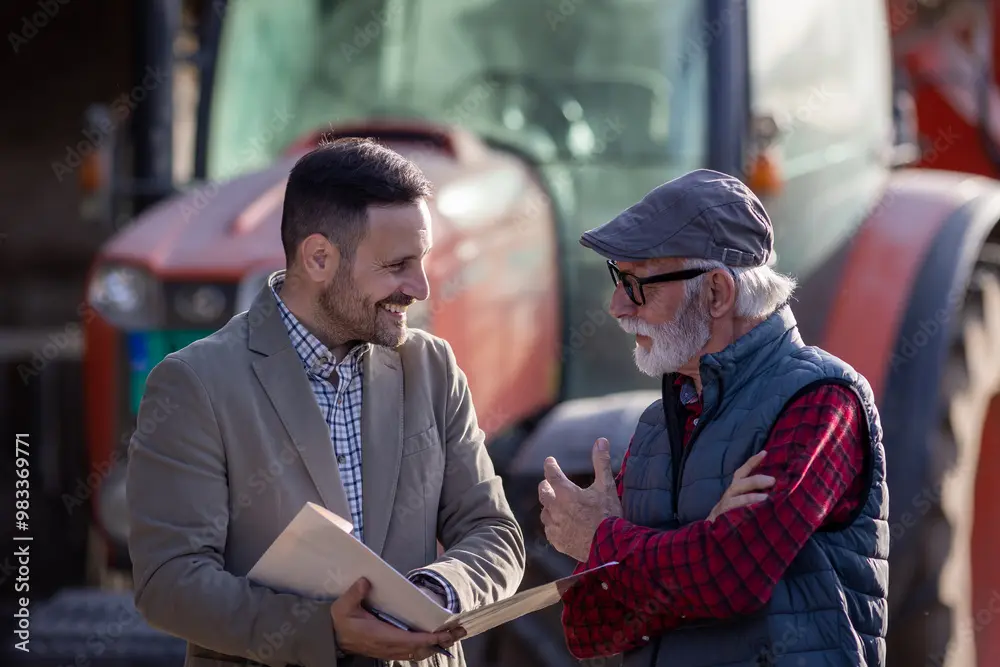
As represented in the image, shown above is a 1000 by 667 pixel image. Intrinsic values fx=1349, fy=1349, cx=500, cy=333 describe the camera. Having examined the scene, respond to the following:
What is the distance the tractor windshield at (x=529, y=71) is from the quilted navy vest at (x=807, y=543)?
2.18 metres

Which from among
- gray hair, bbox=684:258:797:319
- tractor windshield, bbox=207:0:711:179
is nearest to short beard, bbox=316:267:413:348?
gray hair, bbox=684:258:797:319

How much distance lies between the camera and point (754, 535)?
1.92 meters

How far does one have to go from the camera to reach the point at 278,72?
14.7ft

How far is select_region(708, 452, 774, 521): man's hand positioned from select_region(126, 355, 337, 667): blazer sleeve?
60 cm

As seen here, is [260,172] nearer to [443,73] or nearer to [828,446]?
[443,73]

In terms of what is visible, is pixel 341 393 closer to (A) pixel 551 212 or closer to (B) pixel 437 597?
(B) pixel 437 597

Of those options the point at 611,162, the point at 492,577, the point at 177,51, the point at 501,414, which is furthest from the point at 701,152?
the point at 492,577

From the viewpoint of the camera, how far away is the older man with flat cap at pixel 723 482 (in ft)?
6.35

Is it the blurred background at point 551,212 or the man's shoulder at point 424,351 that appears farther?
the blurred background at point 551,212

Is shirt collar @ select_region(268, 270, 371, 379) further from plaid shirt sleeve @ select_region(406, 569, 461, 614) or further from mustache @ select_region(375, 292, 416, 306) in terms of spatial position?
plaid shirt sleeve @ select_region(406, 569, 461, 614)

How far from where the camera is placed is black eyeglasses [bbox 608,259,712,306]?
210 centimetres

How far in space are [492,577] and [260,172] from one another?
2304 mm
